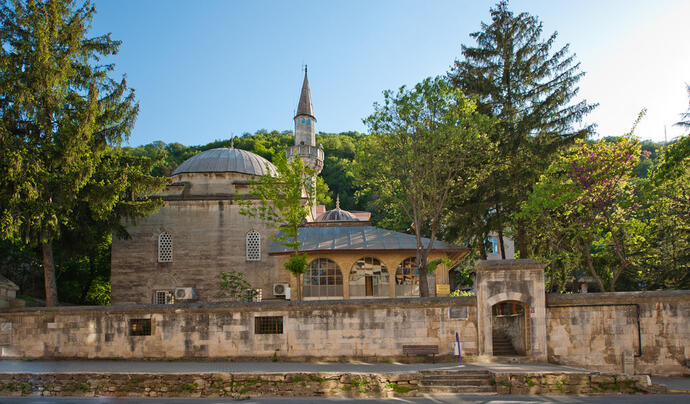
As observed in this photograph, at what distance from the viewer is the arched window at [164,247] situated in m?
26.0

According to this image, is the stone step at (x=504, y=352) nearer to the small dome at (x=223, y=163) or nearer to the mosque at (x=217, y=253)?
the mosque at (x=217, y=253)

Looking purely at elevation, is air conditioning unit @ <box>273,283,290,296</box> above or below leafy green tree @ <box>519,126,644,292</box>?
below

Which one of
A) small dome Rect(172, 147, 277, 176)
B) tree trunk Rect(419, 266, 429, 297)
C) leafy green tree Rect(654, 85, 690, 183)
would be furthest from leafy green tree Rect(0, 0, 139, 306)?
leafy green tree Rect(654, 85, 690, 183)

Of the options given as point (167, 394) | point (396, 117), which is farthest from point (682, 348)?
point (167, 394)

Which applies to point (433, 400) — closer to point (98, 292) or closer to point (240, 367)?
point (240, 367)

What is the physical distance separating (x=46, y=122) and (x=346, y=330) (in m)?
14.1

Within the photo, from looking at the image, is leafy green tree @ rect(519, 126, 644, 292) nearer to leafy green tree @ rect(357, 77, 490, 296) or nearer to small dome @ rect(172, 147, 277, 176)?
leafy green tree @ rect(357, 77, 490, 296)

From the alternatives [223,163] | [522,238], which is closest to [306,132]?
[223,163]

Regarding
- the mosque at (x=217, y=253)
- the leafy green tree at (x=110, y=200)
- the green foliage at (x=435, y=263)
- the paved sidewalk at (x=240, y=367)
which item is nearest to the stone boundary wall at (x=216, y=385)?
the paved sidewalk at (x=240, y=367)

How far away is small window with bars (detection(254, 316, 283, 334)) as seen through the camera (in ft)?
56.9

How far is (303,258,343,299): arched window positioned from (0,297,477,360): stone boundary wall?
5928mm

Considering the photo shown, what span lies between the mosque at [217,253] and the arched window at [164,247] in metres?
0.05

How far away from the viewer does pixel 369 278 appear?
76.6 ft

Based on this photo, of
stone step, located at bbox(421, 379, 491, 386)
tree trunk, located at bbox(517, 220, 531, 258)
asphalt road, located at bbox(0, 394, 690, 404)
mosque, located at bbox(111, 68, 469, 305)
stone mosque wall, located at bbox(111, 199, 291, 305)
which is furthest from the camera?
stone mosque wall, located at bbox(111, 199, 291, 305)
